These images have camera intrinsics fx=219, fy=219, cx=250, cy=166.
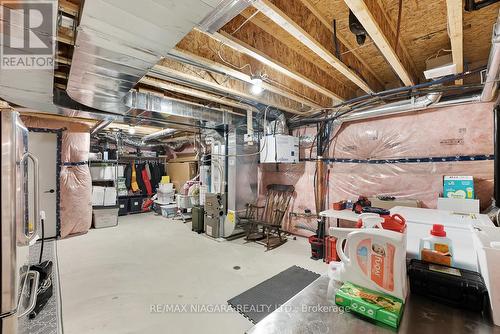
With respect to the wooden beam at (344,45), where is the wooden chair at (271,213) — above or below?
below

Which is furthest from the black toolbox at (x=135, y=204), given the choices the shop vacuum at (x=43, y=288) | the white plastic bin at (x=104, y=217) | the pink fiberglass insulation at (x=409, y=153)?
the pink fiberglass insulation at (x=409, y=153)

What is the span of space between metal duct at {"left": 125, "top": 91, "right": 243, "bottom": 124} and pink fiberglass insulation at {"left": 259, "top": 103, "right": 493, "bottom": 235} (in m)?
1.91

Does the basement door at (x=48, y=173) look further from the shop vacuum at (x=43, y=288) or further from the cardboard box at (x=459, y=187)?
the cardboard box at (x=459, y=187)

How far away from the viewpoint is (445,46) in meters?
2.33

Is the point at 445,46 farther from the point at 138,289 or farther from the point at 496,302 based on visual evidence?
the point at 138,289

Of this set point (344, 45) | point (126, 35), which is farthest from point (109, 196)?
point (344, 45)

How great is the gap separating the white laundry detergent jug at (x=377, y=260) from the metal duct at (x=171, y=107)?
312cm

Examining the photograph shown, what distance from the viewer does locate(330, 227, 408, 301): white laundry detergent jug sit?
85cm

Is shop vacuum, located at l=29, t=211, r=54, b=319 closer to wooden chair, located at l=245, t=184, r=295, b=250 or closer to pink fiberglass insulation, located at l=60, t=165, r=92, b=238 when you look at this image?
pink fiberglass insulation, located at l=60, t=165, r=92, b=238

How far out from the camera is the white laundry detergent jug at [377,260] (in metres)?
0.85

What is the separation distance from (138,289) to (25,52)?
8.27 feet

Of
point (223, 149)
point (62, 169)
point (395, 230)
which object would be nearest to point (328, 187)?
point (223, 149)

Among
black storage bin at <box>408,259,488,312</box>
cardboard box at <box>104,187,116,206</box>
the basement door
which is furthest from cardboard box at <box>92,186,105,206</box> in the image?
black storage bin at <box>408,259,488,312</box>

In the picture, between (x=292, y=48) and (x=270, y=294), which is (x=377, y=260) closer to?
(x=270, y=294)
